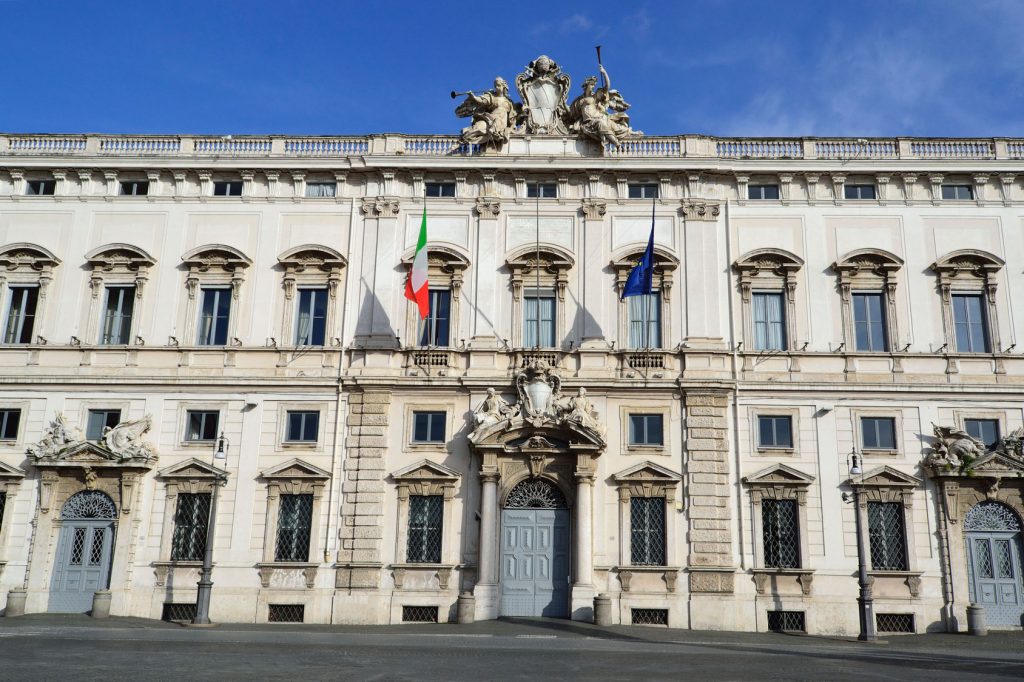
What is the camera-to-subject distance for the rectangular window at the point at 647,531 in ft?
92.6

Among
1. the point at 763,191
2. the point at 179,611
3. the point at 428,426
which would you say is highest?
the point at 763,191

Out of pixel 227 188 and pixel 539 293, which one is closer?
pixel 539 293

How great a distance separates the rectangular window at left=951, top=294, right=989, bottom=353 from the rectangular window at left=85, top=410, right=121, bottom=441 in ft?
92.3

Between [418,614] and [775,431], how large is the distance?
42.1ft

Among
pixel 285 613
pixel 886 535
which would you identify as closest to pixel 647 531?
pixel 886 535

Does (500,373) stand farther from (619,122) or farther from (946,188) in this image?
(946,188)

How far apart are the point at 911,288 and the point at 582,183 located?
11.7 meters

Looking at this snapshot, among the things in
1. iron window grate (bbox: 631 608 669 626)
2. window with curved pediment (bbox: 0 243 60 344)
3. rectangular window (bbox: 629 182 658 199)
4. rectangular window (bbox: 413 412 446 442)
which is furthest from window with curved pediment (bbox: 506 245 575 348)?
window with curved pediment (bbox: 0 243 60 344)

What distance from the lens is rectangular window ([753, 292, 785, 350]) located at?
30203 millimetres

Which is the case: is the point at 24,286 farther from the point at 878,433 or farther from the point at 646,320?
the point at 878,433

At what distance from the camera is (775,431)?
96.0 feet

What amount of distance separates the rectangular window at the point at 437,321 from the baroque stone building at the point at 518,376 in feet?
0.50

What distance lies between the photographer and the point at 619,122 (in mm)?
32219

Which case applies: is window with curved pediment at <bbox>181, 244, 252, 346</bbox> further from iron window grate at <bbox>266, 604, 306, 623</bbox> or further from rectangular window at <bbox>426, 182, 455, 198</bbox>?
iron window grate at <bbox>266, 604, 306, 623</bbox>
